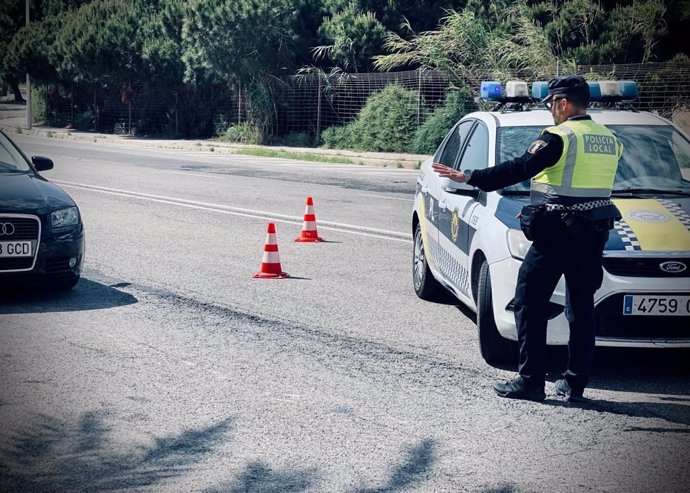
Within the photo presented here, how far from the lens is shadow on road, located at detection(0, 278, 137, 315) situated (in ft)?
27.2

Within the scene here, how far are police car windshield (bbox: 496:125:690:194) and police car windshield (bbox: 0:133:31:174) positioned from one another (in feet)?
15.7

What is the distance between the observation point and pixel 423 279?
8.84m

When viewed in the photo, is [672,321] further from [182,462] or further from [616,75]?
[616,75]

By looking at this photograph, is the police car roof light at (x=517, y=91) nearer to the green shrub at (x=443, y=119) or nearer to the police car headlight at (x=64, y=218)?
the police car headlight at (x=64, y=218)

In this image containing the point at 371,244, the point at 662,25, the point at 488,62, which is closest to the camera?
the point at 371,244

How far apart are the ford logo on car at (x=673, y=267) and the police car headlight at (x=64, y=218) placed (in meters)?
5.10

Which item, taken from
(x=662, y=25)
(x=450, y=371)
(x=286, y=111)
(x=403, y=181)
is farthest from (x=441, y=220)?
(x=286, y=111)

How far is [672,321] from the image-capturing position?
605 cm

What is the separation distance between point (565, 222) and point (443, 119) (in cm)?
2199

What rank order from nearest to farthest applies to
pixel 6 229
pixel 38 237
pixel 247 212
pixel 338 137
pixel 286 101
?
pixel 6 229 < pixel 38 237 < pixel 247 212 < pixel 338 137 < pixel 286 101

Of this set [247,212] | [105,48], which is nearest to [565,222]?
[247,212]

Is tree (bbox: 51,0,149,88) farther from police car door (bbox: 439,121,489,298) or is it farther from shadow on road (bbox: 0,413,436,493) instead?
shadow on road (bbox: 0,413,436,493)

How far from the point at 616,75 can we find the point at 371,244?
554 inches

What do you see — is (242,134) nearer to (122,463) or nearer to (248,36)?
(248,36)
